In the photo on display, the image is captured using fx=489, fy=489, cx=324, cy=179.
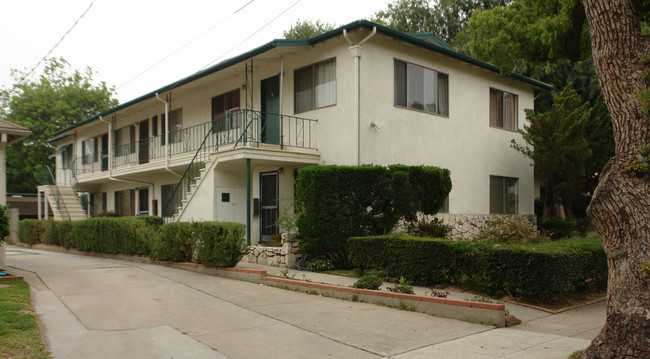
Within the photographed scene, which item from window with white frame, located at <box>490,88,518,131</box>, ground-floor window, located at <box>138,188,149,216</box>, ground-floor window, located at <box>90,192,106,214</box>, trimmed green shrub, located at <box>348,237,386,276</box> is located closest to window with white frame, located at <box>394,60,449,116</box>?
window with white frame, located at <box>490,88,518,131</box>

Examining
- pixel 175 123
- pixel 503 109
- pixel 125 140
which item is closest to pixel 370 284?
pixel 503 109

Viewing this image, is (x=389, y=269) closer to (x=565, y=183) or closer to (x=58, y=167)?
(x=565, y=183)

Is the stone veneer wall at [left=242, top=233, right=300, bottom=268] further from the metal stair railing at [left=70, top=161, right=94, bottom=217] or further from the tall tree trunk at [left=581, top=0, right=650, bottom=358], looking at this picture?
the metal stair railing at [left=70, top=161, right=94, bottom=217]

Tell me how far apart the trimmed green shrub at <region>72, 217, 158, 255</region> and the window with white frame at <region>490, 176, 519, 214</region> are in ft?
37.7

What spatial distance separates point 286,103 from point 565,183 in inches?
401

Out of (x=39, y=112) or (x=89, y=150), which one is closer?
(x=89, y=150)

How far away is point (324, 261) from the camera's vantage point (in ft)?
37.3

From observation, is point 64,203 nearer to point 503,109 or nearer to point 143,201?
point 143,201

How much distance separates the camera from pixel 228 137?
45.0 feet

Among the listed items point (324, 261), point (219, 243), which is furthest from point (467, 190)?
point (219, 243)

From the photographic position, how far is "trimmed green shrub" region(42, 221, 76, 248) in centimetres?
1867

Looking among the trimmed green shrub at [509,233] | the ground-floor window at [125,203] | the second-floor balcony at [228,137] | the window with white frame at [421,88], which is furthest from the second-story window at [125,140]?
the trimmed green shrub at [509,233]

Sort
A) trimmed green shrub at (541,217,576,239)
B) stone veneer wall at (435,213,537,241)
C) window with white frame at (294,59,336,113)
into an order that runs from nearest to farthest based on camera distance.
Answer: window with white frame at (294,59,336,113) → stone veneer wall at (435,213,537,241) → trimmed green shrub at (541,217,576,239)

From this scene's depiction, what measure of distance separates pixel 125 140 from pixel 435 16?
21237mm
